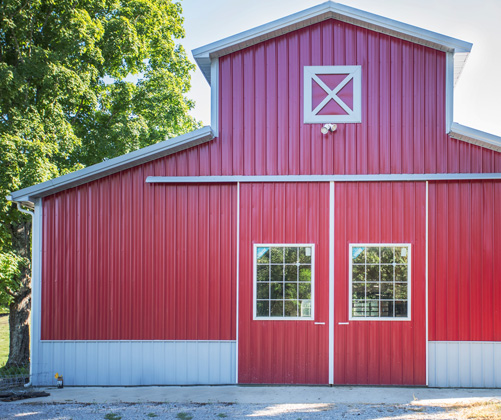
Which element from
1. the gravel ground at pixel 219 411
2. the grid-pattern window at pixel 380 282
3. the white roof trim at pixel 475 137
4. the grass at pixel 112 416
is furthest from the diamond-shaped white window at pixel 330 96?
the grass at pixel 112 416

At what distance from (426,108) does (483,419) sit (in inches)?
197

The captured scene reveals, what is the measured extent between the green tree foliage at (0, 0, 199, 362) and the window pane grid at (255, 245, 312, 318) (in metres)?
5.89

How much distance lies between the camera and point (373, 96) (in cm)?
844

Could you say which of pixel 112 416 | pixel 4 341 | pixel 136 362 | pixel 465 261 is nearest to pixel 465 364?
pixel 465 261

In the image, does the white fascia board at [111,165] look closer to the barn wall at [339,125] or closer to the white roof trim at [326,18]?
the barn wall at [339,125]

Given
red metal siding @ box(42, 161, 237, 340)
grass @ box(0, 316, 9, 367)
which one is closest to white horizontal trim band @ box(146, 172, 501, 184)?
red metal siding @ box(42, 161, 237, 340)

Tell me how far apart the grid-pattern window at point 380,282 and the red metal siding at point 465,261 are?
458mm

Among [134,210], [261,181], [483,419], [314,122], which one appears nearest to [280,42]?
[314,122]

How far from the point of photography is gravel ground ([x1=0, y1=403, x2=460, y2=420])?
6738 mm

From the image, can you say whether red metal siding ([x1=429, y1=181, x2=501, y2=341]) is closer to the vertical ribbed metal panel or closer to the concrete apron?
the vertical ribbed metal panel

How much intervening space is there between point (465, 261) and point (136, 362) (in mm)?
5964

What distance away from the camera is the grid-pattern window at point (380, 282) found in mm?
8266

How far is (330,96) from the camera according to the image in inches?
332

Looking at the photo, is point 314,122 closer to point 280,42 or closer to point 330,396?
point 280,42
